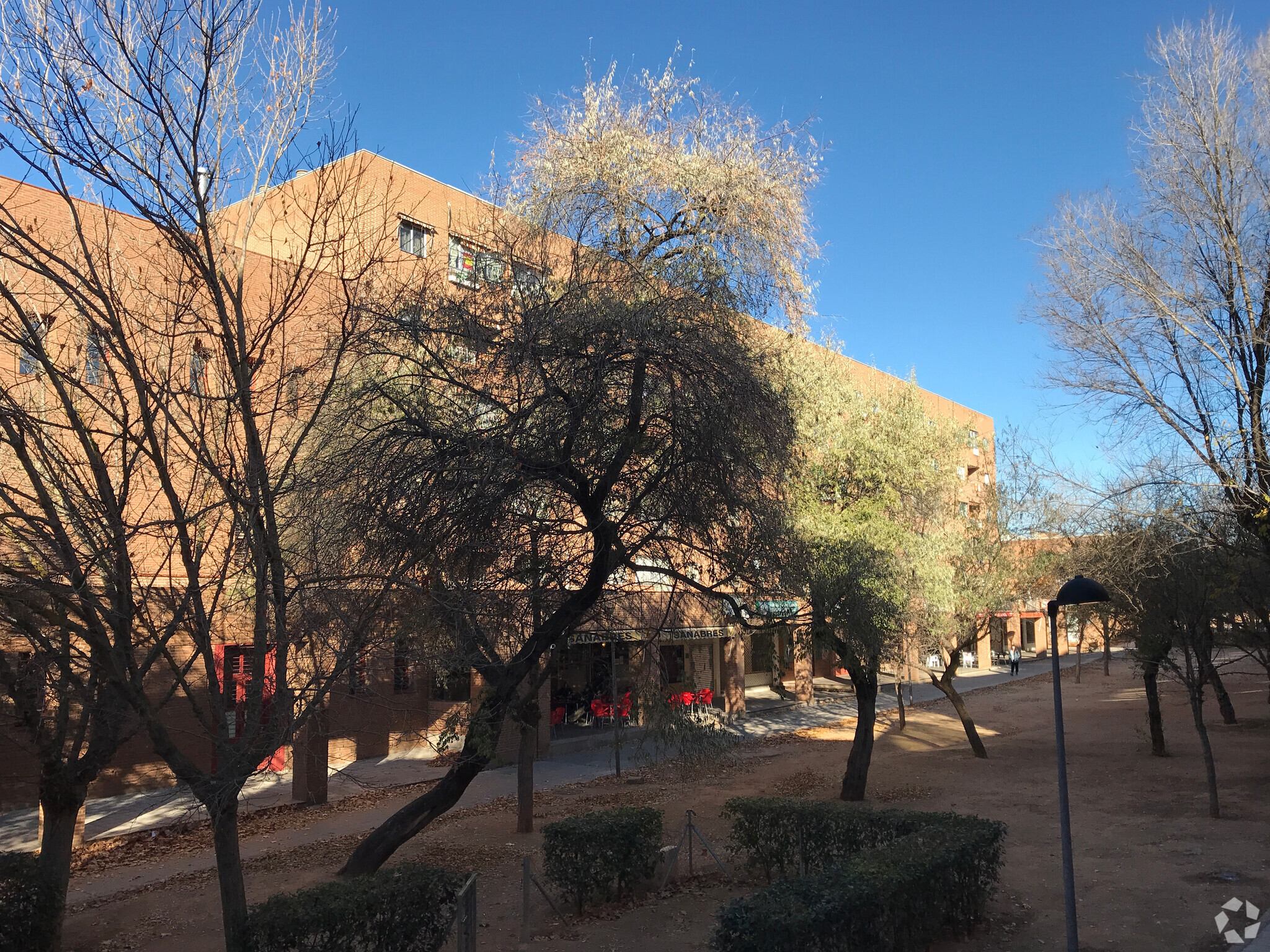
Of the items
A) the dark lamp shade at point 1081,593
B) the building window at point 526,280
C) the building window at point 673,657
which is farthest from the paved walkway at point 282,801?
the dark lamp shade at point 1081,593

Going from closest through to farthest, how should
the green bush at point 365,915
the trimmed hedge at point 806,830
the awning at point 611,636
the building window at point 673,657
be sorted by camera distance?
the green bush at point 365,915
the trimmed hedge at point 806,830
the awning at point 611,636
the building window at point 673,657

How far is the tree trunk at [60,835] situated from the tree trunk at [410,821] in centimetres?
268

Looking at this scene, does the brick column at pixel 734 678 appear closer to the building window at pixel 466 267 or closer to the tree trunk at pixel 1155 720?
the tree trunk at pixel 1155 720

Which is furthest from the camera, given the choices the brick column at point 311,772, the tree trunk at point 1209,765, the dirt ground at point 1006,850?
the brick column at point 311,772

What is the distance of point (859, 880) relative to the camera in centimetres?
684

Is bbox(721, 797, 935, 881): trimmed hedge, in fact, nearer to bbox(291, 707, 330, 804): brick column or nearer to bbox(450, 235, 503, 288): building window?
bbox(450, 235, 503, 288): building window

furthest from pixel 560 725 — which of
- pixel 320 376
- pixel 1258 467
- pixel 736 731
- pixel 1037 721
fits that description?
pixel 1258 467

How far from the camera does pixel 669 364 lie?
26.4ft

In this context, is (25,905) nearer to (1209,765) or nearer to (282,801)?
(282,801)

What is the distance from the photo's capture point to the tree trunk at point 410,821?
923 cm

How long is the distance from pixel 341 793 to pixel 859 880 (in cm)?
1279

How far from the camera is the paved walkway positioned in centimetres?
1129

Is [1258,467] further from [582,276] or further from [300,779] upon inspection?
[300,779]

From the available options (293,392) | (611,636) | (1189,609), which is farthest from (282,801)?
(1189,609)
